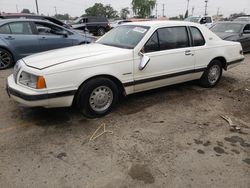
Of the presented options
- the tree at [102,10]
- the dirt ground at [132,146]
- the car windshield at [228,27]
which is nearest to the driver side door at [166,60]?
the dirt ground at [132,146]

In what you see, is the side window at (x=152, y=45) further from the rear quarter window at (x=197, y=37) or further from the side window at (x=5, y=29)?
the side window at (x=5, y=29)

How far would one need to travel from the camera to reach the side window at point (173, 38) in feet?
14.9

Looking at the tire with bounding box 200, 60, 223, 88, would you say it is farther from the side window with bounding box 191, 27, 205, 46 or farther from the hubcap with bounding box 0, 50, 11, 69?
the hubcap with bounding box 0, 50, 11, 69

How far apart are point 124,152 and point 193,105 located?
209 centimetres

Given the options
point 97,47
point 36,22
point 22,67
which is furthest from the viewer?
point 36,22

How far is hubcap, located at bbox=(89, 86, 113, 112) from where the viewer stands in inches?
156

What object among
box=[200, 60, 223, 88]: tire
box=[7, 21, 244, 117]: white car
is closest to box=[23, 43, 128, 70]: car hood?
Result: box=[7, 21, 244, 117]: white car

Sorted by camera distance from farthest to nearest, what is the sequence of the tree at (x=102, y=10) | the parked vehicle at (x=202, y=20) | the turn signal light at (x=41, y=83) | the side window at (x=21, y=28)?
the tree at (x=102, y=10) → the parked vehicle at (x=202, y=20) → the side window at (x=21, y=28) → the turn signal light at (x=41, y=83)

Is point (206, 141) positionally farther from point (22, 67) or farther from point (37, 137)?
point (22, 67)

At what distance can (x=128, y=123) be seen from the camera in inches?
155

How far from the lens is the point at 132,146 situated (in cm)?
329

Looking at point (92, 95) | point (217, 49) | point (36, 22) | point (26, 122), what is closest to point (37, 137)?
point (26, 122)

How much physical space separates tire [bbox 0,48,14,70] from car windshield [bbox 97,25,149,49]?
3539 millimetres

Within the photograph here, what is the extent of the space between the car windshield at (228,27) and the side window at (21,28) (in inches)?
299
